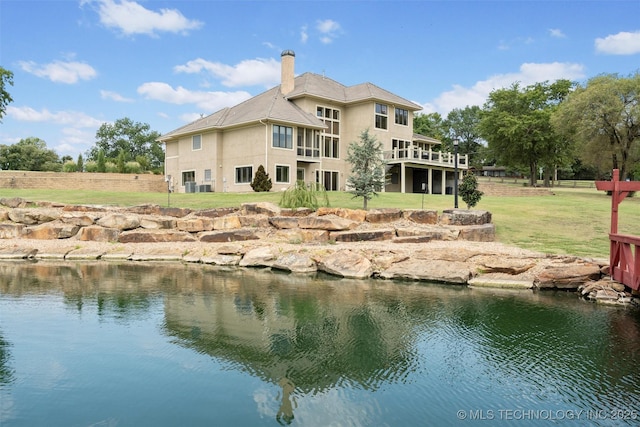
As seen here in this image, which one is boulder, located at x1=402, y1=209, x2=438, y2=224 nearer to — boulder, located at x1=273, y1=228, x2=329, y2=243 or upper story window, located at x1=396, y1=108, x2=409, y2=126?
boulder, located at x1=273, y1=228, x2=329, y2=243

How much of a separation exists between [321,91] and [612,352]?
102 ft

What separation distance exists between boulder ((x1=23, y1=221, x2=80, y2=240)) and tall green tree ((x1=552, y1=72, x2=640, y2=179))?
36952 millimetres

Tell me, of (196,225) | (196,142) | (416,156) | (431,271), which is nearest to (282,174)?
(196,142)

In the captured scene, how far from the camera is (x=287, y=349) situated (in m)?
8.30

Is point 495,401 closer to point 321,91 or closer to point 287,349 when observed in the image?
point 287,349

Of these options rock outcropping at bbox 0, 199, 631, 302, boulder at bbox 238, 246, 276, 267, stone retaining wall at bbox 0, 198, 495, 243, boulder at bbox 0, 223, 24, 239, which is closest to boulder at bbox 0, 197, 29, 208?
rock outcropping at bbox 0, 199, 631, 302

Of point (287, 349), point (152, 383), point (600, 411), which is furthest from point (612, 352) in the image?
point (152, 383)

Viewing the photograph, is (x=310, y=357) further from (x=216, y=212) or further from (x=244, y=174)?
(x=244, y=174)

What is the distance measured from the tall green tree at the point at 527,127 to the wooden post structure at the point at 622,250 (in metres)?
36.6

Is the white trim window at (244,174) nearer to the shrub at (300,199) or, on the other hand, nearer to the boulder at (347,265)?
the shrub at (300,199)

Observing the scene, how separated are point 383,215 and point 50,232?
14.1 m

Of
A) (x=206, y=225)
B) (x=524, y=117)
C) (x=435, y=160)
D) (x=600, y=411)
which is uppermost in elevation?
(x=524, y=117)

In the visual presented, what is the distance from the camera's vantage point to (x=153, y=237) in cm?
1938

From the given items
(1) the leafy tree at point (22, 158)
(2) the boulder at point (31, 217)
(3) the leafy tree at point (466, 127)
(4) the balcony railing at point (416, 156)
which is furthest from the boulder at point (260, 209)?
(3) the leafy tree at point (466, 127)
